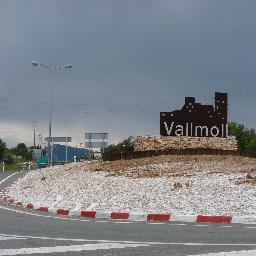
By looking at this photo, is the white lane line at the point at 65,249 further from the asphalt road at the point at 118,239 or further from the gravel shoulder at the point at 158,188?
the gravel shoulder at the point at 158,188

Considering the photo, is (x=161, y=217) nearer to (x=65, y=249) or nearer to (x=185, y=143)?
(x=65, y=249)

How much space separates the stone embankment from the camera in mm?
38688

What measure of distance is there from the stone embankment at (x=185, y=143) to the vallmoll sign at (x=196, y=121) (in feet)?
0.78

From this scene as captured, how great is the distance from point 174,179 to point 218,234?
43.7 feet

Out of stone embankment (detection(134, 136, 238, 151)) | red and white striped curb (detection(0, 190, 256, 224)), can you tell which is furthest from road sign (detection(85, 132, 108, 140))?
red and white striped curb (detection(0, 190, 256, 224))

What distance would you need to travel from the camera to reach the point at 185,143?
38.8 m

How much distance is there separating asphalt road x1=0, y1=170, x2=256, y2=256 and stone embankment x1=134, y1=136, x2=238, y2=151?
23.9 meters

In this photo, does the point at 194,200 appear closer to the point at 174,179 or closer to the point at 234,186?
the point at 234,186

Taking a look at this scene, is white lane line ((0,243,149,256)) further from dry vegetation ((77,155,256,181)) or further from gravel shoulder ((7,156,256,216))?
dry vegetation ((77,155,256,181))

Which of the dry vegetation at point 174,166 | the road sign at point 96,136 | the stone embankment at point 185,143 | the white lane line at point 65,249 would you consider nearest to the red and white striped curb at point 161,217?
the white lane line at point 65,249

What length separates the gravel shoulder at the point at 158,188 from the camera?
19.8 metres

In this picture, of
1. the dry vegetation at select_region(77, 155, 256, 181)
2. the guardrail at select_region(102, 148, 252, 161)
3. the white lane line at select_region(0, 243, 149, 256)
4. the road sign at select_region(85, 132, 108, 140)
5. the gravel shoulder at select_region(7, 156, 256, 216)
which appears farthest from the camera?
the road sign at select_region(85, 132, 108, 140)

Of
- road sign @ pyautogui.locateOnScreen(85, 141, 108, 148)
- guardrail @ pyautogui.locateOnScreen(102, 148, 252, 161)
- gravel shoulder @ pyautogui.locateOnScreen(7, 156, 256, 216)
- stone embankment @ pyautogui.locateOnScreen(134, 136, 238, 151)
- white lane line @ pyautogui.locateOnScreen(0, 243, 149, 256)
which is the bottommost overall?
white lane line @ pyautogui.locateOnScreen(0, 243, 149, 256)

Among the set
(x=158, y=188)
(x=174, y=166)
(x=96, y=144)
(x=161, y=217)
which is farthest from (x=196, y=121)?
(x=96, y=144)
